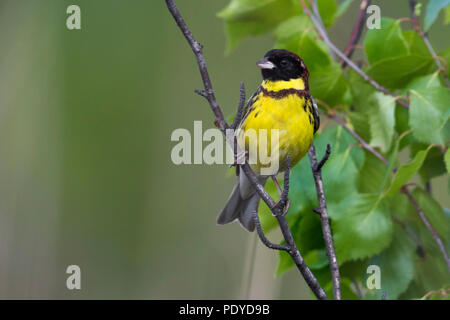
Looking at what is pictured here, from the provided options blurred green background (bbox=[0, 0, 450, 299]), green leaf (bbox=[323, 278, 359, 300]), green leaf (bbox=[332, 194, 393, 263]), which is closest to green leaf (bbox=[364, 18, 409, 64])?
green leaf (bbox=[332, 194, 393, 263])

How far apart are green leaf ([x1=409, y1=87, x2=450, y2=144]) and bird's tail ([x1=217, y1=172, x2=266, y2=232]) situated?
51 centimetres

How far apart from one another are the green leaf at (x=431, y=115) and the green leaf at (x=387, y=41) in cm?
18

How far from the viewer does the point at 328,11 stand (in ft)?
5.87

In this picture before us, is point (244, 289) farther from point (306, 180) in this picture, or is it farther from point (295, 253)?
point (295, 253)

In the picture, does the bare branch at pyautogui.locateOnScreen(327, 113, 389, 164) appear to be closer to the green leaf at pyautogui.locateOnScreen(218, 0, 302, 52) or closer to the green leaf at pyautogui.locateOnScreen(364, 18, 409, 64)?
the green leaf at pyautogui.locateOnScreen(364, 18, 409, 64)

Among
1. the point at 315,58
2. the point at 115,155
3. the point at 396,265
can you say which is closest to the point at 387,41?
the point at 315,58

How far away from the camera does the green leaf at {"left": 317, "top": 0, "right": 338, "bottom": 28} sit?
1.78 meters

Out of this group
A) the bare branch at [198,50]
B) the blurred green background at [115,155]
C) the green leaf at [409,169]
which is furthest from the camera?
the blurred green background at [115,155]

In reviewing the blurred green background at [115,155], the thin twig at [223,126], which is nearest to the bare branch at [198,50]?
the thin twig at [223,126]

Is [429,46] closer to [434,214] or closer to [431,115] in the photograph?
[431,115]

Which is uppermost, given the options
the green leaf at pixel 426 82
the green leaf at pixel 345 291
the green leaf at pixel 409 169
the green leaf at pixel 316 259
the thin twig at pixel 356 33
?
the thin twig at pixel 356 33

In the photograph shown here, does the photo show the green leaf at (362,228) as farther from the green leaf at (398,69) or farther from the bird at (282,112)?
the green leaf at (398,69)

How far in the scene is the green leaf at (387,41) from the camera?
5.22ft

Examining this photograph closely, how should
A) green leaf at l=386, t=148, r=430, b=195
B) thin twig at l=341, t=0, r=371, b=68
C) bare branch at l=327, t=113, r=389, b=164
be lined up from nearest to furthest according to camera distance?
green leaf at l=386, t=148, r=430, b=195 < bare branch at l=327, t=113, r=389, b=164 < thin twig at l=341, t=0, r=371, b=68
